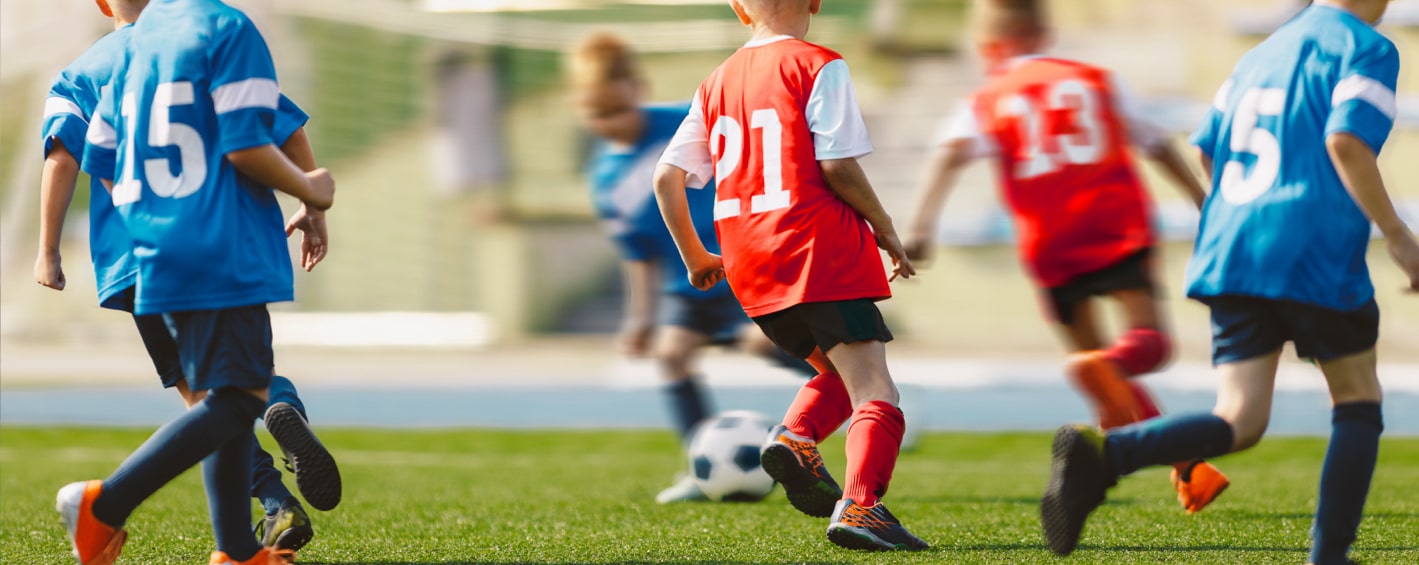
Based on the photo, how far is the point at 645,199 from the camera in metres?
4.98

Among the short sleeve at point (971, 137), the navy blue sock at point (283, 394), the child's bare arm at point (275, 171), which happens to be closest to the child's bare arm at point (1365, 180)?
the short sleeve at point (971, 137)

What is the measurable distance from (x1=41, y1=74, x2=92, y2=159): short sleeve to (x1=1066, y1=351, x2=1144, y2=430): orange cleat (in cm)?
242

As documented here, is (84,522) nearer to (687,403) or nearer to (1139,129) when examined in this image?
(687,403)

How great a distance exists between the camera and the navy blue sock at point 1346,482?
2.74 meters

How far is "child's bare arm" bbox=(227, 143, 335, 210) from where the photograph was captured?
8.94 feet

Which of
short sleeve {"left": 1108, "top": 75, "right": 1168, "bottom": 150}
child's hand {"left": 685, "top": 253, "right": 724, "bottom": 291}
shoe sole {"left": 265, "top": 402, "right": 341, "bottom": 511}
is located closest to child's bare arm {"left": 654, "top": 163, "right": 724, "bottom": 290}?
child's hand {"left": 685, "top": 253, "right": 724, "bottom": 291}

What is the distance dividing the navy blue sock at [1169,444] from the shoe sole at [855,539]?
59 centimetres

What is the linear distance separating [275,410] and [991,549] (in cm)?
159

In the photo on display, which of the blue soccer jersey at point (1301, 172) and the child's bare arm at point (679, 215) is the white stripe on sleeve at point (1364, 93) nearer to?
the blue soccer jersey at point (1301, 172)

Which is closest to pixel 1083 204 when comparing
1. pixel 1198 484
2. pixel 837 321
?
pixel 1198 484

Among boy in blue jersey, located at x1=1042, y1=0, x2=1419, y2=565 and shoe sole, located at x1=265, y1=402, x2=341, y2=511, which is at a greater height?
boy in blue jersey, located at x1=1042, y1=0, x2=1419, y2=565

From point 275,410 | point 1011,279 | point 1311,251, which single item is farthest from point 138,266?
point 1011,279

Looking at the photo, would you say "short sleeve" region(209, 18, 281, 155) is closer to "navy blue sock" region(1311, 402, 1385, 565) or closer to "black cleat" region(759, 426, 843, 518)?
"black cleat" region(759, 426, 843, 518)

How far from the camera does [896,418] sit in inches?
127
